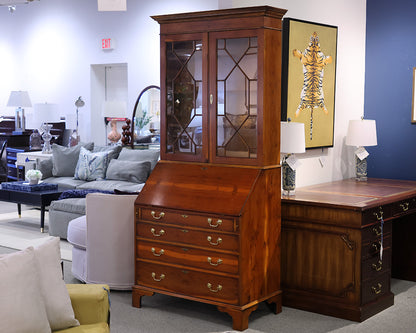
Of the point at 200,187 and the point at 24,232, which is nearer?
the point at 200,187

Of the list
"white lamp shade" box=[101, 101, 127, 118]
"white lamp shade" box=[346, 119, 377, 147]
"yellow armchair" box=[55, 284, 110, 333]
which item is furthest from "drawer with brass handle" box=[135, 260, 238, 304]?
"white lamp shade" box=[101, 101, 127, 118]

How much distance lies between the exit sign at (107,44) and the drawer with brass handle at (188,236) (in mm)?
5668

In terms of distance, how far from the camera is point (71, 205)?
648cm

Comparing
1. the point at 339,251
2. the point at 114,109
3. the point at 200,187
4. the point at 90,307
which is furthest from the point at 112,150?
the point at 90,307

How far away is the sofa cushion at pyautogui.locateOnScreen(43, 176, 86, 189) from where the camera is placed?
308 inches

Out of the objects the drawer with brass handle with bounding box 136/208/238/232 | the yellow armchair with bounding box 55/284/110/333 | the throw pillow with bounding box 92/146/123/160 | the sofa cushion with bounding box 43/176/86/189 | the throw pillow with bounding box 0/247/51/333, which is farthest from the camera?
the throw pillow with bounding box 92/146/123/160

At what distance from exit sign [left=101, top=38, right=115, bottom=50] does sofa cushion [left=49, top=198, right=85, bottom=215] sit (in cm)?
363

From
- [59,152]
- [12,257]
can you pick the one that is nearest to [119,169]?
[59,152]

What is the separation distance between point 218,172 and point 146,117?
4.89 meters

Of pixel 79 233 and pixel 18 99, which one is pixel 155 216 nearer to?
pixel 79 233

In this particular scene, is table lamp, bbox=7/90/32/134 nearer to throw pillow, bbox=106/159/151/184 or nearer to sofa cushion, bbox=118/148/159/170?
sofa cushion, bbox=118/148/159/170

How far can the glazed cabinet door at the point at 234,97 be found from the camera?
13.6ft

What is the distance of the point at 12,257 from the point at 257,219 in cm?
193

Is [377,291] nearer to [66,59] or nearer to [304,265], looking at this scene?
[304,265]
